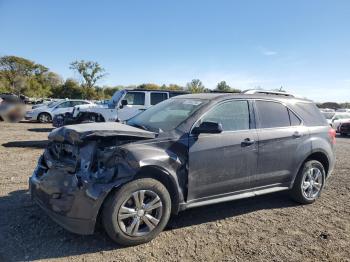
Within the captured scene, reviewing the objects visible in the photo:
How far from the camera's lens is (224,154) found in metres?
4.52

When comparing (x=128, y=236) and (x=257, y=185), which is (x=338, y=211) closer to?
(x=257, y=185)

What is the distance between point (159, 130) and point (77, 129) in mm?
1008

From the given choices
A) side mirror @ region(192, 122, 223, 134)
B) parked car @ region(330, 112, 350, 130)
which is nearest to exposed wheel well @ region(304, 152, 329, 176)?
side mirror @ region(192, 122, 223, 134)

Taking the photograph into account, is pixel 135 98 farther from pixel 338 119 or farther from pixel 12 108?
pixel 338 119

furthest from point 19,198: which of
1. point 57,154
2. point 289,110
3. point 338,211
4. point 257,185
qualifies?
point 338,211

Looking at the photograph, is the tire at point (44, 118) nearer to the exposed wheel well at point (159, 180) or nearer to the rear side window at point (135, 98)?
the rear side window at point (135, 98)

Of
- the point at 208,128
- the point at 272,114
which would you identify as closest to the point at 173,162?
the point at 208,128

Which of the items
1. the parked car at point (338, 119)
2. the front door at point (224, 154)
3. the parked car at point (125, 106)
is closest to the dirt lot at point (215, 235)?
the front door at point (224, 154)

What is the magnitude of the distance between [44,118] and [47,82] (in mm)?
64638

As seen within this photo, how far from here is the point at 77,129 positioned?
13.3 feet

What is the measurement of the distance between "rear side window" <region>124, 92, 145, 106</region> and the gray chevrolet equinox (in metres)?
7.91

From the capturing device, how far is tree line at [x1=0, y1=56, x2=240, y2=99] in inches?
2391

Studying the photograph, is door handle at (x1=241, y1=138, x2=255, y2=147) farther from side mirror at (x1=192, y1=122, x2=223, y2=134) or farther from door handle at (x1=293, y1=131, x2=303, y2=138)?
door handle at (x1=293, y1=131, x2=303, y2=138)

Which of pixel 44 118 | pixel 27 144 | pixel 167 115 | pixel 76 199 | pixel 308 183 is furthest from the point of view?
pixel 44 118
